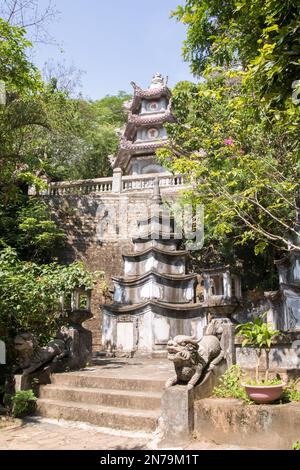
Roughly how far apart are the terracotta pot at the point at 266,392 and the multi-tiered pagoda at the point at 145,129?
77.2ft

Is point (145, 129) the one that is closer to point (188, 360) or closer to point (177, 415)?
point (188, 360)

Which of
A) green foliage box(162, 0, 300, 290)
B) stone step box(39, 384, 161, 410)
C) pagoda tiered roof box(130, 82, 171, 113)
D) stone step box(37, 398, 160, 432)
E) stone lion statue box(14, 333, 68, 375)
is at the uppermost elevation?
pagoda tiered roof box(130, 82, 171, 113)

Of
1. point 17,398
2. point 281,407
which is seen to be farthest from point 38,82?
point 281,407

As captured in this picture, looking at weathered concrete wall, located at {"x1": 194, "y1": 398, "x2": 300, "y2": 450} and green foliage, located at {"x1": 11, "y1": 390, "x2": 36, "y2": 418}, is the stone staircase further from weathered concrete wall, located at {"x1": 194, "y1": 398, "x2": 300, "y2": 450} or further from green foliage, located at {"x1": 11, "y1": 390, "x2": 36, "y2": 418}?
weathered concrete wall, located at {"x1": 194, "y1": 398, "x2": 300, "y2": 450}

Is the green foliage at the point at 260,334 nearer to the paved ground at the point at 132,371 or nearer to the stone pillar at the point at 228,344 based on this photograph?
the stone pillar at the point at 228,344

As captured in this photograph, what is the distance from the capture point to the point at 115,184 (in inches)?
850

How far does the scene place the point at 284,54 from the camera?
441cm

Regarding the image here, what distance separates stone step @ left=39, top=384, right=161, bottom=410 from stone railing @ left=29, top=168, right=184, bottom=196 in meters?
15.0

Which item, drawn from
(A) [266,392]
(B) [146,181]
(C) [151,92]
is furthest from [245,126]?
(C) [151,92]

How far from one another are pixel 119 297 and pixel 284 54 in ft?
39.4

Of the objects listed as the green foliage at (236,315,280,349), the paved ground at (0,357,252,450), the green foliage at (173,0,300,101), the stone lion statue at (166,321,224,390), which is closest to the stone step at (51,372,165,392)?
the paved ground at (0,357,252,450)

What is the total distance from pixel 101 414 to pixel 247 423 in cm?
232

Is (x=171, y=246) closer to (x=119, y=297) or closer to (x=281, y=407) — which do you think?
(x=119, y=297)

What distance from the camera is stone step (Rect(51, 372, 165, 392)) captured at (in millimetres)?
6468
